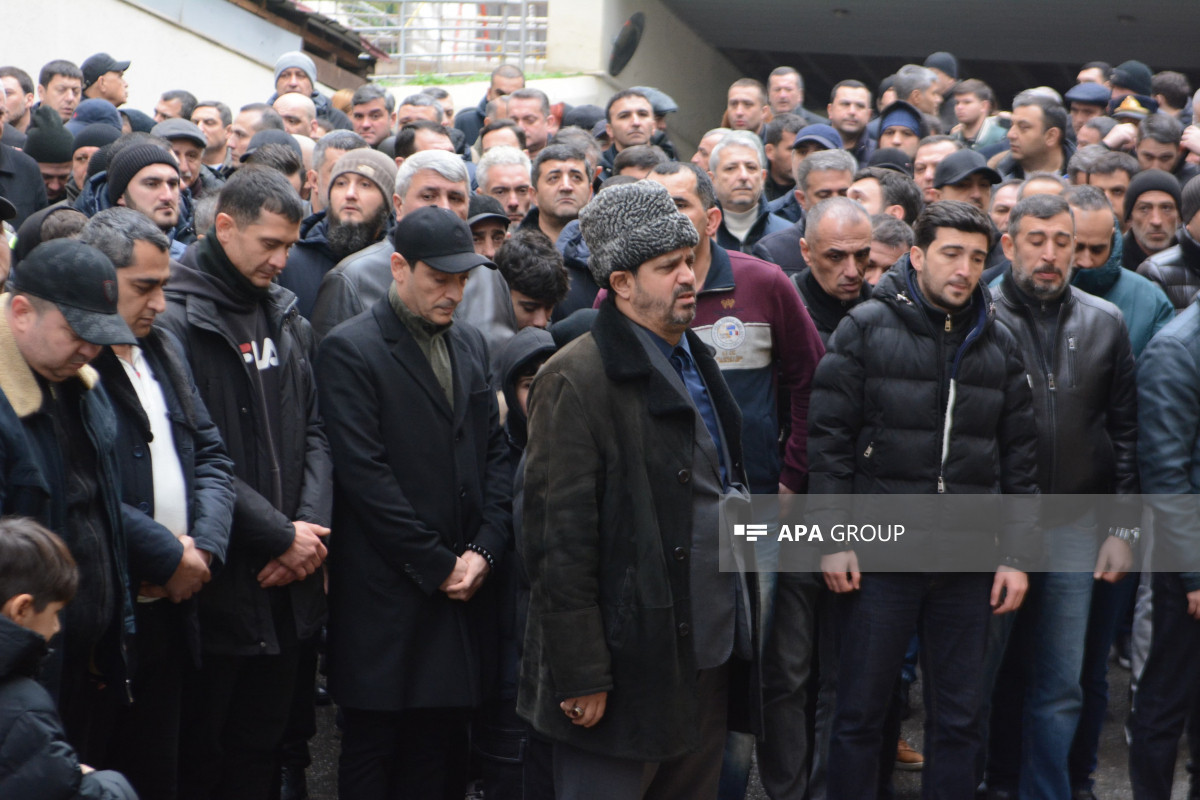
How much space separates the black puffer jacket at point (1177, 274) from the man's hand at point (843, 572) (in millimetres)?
2198

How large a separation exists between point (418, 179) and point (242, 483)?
172 centimetres

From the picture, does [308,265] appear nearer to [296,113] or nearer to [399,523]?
[399,523]

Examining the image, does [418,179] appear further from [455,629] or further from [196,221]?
[455,629]

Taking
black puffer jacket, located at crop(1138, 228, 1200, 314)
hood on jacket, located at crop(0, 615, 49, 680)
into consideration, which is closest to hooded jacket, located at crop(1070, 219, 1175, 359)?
black puffer jacket, located at crop(1138, 228, 1200, 314)

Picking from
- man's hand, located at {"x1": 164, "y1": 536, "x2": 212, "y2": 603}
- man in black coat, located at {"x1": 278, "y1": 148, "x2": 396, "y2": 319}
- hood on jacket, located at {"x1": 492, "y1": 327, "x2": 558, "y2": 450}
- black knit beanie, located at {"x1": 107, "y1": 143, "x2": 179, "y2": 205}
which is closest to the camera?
man's hand, located at {"x1": 164, "y1": 536, "x2": 212, "y2": 603}

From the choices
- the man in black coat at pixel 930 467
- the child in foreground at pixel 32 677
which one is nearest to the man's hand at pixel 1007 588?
the man in black coat at pixel 930 467

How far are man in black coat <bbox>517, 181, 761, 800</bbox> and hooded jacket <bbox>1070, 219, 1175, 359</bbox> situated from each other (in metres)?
2.59

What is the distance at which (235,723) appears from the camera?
423 cm

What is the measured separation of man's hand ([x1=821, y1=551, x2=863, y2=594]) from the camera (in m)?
4.54

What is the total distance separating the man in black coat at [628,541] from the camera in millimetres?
3322

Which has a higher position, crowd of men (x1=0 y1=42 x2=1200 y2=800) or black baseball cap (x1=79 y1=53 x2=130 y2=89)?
black baseball cap (x1=79 y1=53 x2=130 y2=89)

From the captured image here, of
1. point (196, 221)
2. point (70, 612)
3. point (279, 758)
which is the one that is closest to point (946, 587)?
point (279, 758)

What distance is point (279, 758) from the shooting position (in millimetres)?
4500

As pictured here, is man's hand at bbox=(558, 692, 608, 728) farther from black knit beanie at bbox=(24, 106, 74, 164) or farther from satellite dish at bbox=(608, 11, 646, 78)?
satellite dish at bbox=(608, 11, 646, 78)
